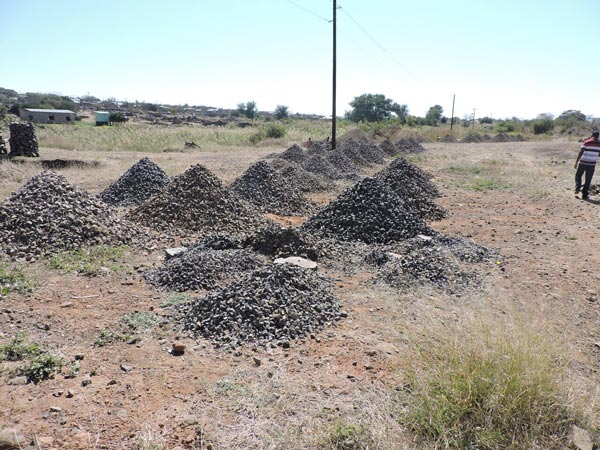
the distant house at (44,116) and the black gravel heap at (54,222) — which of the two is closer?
the black gravel heap at (54,222)

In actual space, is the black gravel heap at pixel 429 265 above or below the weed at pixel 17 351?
above

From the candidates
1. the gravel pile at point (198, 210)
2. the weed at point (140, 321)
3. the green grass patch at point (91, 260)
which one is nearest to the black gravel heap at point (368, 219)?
the gravel pile at point (198, 210)

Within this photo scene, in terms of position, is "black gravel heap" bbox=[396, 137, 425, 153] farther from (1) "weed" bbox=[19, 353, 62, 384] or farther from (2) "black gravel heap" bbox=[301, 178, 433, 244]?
(1) "weed" bbox=[19, 353, 62, 384]

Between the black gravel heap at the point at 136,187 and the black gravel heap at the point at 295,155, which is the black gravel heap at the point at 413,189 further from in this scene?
the black gravel heap at the point at 136,187

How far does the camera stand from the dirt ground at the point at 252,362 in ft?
8.91

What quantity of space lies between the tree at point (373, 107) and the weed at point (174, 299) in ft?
214

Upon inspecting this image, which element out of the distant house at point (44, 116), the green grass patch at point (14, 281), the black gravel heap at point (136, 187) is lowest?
the green grass patch at point (14, 281)

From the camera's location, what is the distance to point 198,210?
7.84 metres

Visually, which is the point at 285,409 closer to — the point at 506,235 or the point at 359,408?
the point at 359,408

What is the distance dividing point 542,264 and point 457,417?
4341mm

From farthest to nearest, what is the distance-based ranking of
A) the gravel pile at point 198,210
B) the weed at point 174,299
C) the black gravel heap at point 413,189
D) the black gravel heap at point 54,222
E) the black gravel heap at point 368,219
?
the black gravel heap at point 413,189, the gravel pile at point 198,210, the black gravel heap at point 368,219, the black gravel heap at point 54,222, the weed at point 174,299

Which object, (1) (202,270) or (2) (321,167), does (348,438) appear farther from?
(2) (321,167)

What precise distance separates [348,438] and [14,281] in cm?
432

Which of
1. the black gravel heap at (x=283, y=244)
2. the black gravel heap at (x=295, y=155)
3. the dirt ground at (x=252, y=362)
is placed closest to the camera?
the dirt ground at (x=252, y=362)
